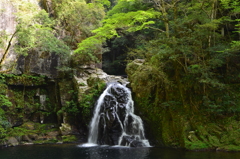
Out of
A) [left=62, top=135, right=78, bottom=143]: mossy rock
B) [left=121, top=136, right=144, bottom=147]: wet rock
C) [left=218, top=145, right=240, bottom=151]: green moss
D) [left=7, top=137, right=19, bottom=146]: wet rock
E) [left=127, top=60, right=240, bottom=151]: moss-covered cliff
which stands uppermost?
[left=127, top=60, right=240, bottom=151]: moss-covered cliff

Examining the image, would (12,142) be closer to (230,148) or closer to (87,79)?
(87,79)

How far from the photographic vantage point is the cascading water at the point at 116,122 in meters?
12.2

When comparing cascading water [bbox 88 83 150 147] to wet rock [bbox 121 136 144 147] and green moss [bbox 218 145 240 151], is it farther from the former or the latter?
green moss [bbox 218 145 240 151]

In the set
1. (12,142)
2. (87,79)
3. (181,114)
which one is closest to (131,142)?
(181,114)

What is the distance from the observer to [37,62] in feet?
55.6

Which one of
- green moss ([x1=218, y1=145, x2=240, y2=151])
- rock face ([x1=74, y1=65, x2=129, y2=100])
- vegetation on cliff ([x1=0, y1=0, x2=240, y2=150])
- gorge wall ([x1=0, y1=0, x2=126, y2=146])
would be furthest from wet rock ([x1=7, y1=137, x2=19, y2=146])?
green moss ([x1=218, y1=145, x2=240, y2=151])

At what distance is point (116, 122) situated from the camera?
12977 millimetres

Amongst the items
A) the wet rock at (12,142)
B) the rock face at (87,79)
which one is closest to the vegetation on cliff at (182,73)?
the wet rock at (12,142)

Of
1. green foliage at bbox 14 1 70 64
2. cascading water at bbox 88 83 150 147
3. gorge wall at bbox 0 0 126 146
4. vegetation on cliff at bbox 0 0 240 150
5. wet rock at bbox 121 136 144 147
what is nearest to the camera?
green foliage at bbox 14 1 70 64

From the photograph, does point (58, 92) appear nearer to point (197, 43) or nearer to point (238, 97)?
point (197, 43)

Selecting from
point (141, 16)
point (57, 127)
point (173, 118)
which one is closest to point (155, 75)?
point (173, 118)

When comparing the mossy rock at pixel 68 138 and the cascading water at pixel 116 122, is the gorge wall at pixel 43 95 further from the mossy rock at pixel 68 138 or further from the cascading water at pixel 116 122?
the cascading water at pixel 116 122

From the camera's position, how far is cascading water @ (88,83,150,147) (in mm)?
12242

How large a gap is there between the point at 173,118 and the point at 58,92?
10.5m
